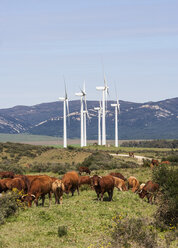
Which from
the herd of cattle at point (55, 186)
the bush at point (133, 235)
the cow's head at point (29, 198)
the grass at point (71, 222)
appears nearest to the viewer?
the bush at point (133, 235)

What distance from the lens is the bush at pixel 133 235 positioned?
17.0 metres

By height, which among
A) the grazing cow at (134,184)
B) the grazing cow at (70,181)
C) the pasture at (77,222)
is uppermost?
the grazing cow at (70,181)

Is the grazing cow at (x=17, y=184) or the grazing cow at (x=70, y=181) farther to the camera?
the grazing cow at (x=70, y=181)

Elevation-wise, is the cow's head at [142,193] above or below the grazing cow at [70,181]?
below

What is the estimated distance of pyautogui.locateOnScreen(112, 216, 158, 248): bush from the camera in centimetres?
1695

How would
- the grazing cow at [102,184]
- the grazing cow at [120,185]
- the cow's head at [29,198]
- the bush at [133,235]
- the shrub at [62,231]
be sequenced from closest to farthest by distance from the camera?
the bush at [133,235]
the shrub at [62,231]
the cow's head at [29,198]
the grazing cow at [102,184]
the grazing cow at [120,185]

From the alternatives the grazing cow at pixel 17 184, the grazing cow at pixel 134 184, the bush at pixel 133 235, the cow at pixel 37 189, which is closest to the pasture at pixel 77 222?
the bush at pixel 133 235

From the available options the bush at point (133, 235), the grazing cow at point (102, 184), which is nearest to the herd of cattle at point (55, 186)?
the grazing cow at point (102, 184)

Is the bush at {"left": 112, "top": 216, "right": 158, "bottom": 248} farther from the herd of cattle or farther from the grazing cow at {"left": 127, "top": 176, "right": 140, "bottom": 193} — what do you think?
the grazing cow at {"left": 127, "top": 176, "right": 140, "bottom": 193}

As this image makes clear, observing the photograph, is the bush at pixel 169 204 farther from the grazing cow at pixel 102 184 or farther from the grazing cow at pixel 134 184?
the grazing cow at pixel 134 184

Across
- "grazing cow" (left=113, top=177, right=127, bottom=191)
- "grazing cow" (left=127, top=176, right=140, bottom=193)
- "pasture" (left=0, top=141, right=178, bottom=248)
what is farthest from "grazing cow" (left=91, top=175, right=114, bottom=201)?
"grazing cow" (left=113, top=177, right=127, bottom=191)

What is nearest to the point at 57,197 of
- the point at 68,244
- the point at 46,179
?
the point at 46,179

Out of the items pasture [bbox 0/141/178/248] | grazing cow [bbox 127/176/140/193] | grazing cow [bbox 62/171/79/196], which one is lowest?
pasture [bbox 0/141/178/248]

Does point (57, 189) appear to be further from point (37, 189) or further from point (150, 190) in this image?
point (150, 190)
